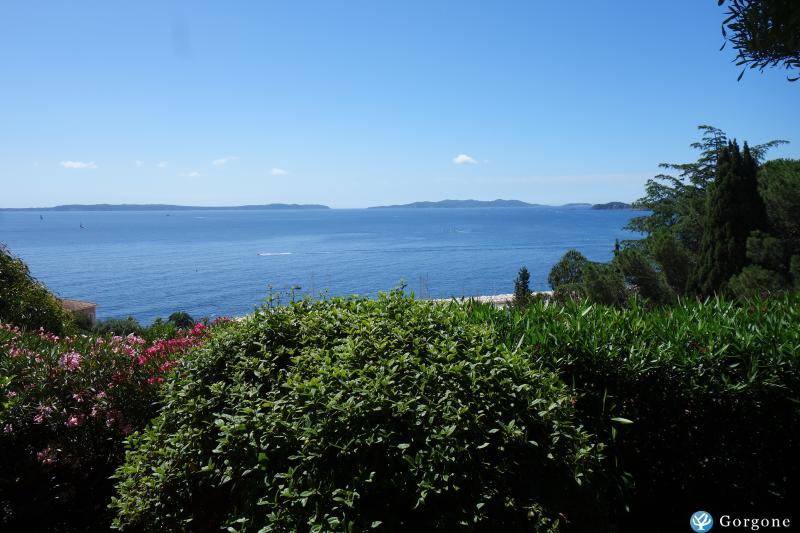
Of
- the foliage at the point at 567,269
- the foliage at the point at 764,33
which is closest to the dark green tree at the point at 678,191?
the foliage at the point at 567,269

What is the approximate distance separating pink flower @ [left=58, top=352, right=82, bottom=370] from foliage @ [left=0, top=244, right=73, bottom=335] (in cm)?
394

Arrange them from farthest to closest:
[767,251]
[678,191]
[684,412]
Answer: [678,191], [767,251], [684,412]

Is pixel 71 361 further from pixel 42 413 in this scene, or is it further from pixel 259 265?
pixel 259 265

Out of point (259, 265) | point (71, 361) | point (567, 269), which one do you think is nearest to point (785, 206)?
point (71, 361)

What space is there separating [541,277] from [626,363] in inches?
3128

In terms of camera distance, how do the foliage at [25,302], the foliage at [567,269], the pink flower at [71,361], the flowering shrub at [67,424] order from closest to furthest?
the flowering shrub at [67,424], the pink flower at [71,361], the foliage at [25,302], the foliage at [567,269]

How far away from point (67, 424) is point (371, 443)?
2.52 metres

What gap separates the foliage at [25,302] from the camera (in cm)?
706

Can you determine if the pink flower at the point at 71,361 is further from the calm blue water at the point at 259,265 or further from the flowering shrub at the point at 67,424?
the calm blue water at the point at 259,265

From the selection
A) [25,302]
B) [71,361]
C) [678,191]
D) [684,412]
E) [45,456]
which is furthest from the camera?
[678,191]

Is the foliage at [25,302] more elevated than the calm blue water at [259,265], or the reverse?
the foliage at [25,302]

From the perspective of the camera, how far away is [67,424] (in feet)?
11.5

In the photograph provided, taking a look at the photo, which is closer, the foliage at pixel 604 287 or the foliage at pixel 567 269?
the foliage at pixel 604 287

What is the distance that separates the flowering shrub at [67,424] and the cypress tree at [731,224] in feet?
64.2
